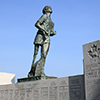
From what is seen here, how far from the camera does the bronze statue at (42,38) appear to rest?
9.45 meters

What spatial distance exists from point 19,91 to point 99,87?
4.62 meters

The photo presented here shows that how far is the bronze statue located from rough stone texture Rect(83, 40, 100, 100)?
3300mm

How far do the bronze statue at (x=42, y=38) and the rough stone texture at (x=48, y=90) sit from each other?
0.85m

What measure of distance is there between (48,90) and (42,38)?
9.58ft

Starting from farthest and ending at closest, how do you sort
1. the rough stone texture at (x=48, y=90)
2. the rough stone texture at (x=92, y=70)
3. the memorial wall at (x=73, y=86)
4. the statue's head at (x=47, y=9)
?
the statue's head at (x=47, y=9)
the rough stone texture at (x=48, y=90)
the memorial wall at (x=73, y=86)
the rough stone texture at (x=92, y=70)

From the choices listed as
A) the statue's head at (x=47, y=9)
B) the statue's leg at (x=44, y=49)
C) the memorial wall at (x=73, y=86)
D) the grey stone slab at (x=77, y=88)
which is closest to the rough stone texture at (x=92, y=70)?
the memorial wall at (x=73, y=86)

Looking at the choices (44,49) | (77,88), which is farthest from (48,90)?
(44,49)

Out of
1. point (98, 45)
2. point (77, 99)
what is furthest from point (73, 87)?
point (98, 45)

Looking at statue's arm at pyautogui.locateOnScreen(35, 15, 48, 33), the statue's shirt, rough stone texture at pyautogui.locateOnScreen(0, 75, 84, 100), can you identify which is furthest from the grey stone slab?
statue's arm at pyautogui.locateOnScreen(35, 15, 48, 33)

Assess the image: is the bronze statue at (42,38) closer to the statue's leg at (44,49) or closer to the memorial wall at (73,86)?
the statue's leg at (44,49)

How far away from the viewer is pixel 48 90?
788 centimetres

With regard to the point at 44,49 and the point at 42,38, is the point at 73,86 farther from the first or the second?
the point at 42,38

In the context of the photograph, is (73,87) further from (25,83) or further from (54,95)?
(25,83)

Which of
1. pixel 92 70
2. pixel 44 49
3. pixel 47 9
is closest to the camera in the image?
pixel 92 70
